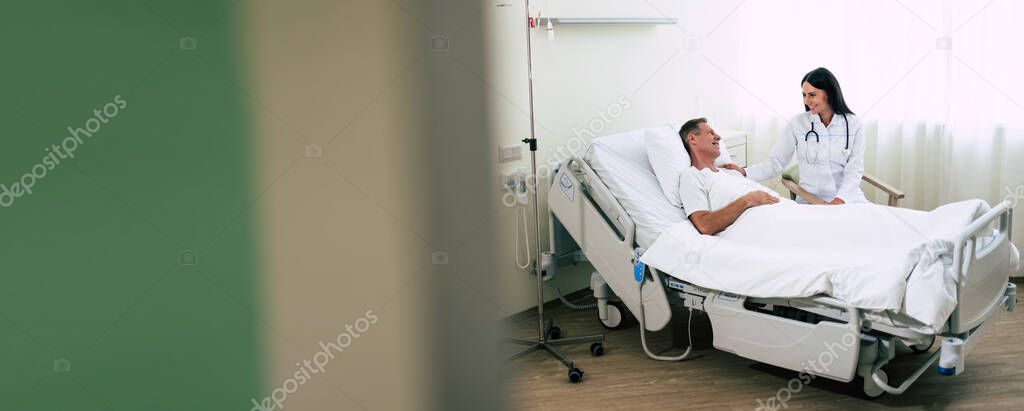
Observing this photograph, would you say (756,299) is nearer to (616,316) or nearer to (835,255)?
(835,255)

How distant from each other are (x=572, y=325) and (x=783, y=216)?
0.99 meters

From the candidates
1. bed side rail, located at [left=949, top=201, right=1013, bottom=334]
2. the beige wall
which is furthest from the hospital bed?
the beige wall

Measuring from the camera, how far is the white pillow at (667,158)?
2.84 m

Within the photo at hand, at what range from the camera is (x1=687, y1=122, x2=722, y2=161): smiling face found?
2932 mm

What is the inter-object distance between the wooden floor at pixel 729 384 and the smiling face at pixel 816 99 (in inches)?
39.7

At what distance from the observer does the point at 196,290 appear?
60 centimetres

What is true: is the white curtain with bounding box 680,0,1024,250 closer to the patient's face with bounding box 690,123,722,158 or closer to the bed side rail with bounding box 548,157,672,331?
the patient's face with bounding box 690,123,722,158

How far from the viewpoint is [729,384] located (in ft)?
8.11

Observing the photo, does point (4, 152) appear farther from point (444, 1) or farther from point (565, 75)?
point (565, 75)

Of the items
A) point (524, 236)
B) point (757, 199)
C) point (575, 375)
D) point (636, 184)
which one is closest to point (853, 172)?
point (757, 199)

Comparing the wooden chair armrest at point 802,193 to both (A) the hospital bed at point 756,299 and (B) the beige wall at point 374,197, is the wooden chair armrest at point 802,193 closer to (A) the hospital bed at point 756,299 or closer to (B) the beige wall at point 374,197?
(A) the hospital bed at point 756,299

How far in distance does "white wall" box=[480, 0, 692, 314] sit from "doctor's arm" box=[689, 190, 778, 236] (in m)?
0.69

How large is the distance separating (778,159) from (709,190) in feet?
2.19

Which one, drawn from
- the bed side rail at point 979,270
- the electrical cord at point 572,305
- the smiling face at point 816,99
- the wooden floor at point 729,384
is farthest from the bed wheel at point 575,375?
the smiling face at point 816,99
